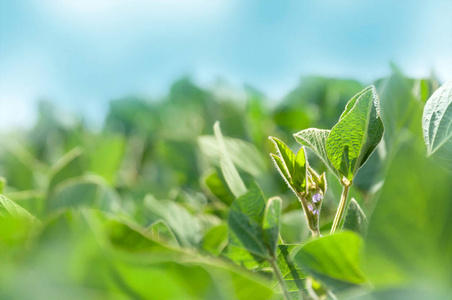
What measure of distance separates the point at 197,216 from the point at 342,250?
43cm

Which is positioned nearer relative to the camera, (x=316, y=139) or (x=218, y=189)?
(x=316, y=139)

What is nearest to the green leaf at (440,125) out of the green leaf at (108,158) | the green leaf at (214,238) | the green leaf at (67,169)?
the green leaf at (214,238)

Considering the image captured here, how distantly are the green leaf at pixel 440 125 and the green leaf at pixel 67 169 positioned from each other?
67 centimetres

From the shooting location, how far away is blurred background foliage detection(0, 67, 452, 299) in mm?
300

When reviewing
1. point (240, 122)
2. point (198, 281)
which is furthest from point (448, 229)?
point (240, 122)

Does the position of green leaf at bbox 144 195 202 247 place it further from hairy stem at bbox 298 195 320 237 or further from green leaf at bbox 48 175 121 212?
hairy stem at bbox 298 195 320 237

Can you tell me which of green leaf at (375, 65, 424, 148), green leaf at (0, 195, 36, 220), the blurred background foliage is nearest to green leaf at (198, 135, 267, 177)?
the blurred background foliage

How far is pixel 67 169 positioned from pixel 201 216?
1.01ft

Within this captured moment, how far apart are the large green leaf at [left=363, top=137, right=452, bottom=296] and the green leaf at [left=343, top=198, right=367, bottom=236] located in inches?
3.7

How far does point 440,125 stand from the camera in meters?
0.42

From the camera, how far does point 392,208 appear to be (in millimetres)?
298

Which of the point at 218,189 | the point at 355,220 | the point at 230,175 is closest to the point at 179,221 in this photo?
the point at 218,189

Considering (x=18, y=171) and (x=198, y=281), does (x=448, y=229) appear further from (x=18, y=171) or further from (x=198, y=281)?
(x=18, y=171)

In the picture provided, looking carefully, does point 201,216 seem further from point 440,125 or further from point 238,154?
point 440,125
